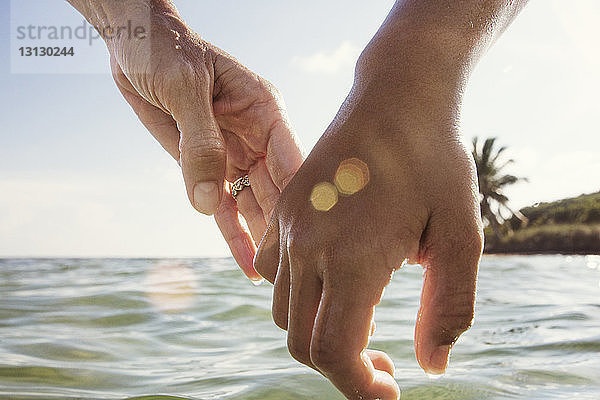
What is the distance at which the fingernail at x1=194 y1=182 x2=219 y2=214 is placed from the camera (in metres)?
1.81

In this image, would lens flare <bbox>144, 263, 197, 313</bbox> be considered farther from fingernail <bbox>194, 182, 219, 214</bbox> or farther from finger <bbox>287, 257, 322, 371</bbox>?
finger <bbox>287, 257, 322, 371</bbox>

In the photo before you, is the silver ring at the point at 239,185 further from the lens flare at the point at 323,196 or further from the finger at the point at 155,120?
the lens flare at the point at 323,196

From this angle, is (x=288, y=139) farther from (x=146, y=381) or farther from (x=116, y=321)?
(x=116, y=321)

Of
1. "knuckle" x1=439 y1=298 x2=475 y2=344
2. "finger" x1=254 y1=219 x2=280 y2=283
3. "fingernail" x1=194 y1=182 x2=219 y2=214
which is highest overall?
"fingernail" x1=194 y1=182 x2=219 y2=214

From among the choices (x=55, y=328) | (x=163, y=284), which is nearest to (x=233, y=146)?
(x=55, y=328)

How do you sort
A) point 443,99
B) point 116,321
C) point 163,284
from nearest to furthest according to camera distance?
1. point 443,99
2. point 116,321
3. point 163,284

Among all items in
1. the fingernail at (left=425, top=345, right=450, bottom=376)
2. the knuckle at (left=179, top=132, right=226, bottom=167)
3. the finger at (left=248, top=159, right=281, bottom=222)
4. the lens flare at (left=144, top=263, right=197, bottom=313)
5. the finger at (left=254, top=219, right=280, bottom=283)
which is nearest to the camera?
the fingernail at (left=425, top=345, right=450, bottom=376)

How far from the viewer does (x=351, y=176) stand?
112 cm

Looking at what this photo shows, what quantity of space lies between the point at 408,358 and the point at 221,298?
8.45ft

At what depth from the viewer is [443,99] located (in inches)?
47.0

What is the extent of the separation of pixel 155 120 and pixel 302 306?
5.55ft

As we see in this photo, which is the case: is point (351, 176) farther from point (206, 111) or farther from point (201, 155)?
point (206, 111)

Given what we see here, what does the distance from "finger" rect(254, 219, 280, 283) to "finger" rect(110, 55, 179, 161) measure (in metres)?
1.38

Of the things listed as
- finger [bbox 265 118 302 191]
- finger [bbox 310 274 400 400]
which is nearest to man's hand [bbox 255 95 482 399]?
finger [bbox 310 274 400 400]
